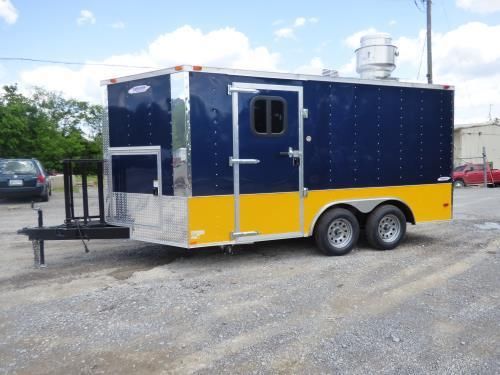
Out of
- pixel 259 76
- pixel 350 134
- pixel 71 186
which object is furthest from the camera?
pixel 350 134

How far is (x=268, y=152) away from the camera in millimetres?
6516

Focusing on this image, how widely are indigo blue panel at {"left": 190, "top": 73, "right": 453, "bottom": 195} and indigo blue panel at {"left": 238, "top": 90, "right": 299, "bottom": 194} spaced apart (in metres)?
0.08

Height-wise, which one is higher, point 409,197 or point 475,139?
point 475,139

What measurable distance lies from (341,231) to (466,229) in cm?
374

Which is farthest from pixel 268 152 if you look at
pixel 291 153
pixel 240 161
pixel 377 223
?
pixel 377 223

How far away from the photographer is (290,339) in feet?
13.5

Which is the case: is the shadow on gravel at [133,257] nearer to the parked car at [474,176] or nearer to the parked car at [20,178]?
the parked car at [20,178]

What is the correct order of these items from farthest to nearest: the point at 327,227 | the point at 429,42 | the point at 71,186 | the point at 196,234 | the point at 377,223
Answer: the point at 429,42 → the point at 377,223 → the point at 327,227 → the point at 71,186 → the point at 196,234

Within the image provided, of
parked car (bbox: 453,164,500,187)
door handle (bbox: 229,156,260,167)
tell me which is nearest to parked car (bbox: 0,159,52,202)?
door handle (bbox: 229,156,260,167)

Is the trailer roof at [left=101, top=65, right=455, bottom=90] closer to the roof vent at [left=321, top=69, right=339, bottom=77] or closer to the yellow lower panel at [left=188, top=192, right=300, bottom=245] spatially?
the roof vent at [left=321, top=69, right=339, bottom=77]

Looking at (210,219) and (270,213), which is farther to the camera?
(270,213)

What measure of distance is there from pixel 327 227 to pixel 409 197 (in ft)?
5.45

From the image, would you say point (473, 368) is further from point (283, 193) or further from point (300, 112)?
point (300, 112)

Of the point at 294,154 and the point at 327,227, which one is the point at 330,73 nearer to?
the point at 294,154
